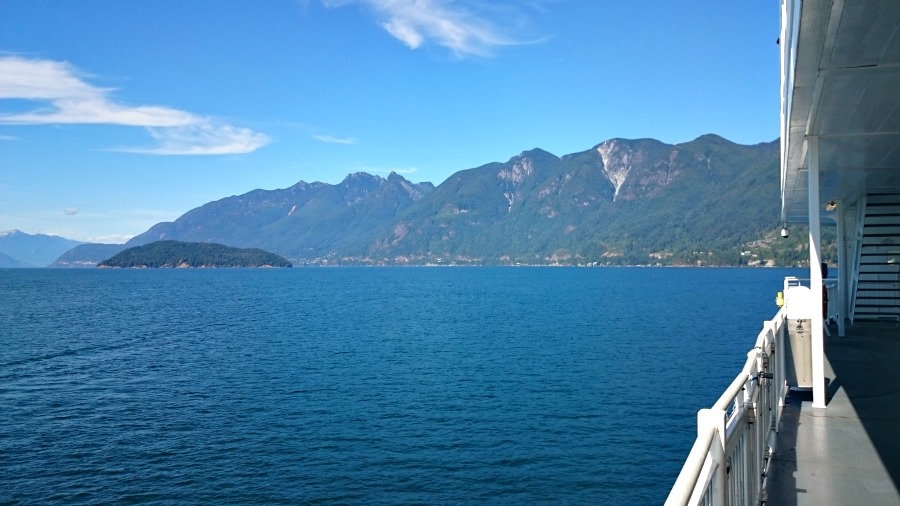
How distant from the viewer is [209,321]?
54.1 metres

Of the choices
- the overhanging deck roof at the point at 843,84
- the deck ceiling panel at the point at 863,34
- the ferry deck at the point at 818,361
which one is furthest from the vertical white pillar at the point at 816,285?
the deck ceiling panel at the point at 863,34

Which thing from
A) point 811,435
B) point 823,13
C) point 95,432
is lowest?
point 95,432

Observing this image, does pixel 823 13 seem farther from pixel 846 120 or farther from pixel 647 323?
pixel 647 323

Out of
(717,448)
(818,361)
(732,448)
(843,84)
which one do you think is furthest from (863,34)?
(818,361)

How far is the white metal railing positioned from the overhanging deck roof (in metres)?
2.37

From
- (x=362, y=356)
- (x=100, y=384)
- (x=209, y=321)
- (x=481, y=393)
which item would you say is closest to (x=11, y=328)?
(x=209, y=321)

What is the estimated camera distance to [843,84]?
19.9 feet

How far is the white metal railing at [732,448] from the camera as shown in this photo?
2.49m

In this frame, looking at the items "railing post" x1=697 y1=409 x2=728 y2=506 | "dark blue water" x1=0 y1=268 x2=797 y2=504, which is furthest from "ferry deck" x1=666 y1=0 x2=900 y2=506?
"dark blue water" x1=0 y1=268 x2=797 y2=504

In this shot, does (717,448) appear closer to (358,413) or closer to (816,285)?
(816,285)

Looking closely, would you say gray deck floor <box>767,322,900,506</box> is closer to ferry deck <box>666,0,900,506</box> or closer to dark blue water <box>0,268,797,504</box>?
ferry deck <box>666,0,900,506</box>

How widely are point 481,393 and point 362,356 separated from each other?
11117mm

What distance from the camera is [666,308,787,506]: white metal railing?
249cm

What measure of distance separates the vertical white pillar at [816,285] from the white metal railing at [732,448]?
79.2 inches
